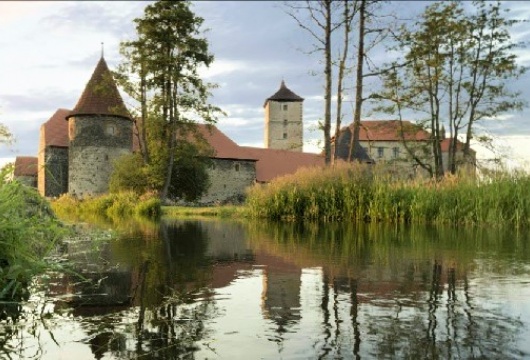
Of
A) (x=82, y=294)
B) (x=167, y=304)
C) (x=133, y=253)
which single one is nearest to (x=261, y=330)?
(x=167, y=304)

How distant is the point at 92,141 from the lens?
3903 cm

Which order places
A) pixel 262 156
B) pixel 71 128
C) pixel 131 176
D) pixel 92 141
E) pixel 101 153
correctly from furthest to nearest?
pixel 262 156
pixel 71 128
pixel 101 153
pixel 92 141
pixel 131 176

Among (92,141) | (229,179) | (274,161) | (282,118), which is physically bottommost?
(229,179)

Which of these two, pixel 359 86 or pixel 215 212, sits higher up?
pixel 359 86

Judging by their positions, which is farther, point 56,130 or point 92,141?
point 56,130

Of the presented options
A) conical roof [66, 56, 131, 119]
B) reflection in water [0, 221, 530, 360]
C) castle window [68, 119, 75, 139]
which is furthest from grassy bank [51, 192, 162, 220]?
reflection in water [0, 221, 530, 360]

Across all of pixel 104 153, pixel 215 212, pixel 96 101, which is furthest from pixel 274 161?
pixel 215 212

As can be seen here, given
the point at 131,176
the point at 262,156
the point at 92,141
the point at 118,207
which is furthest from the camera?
the point at 262,156

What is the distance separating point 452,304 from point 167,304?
5.48ft

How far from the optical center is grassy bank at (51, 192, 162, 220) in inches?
826

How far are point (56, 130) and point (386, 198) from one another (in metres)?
36.3

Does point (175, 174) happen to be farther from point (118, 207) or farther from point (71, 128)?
point (71, 128)

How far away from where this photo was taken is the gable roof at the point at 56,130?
42.2 m

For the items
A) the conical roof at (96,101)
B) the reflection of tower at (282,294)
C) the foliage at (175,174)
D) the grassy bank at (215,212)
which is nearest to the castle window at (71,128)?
the conical roof at (96,101)
